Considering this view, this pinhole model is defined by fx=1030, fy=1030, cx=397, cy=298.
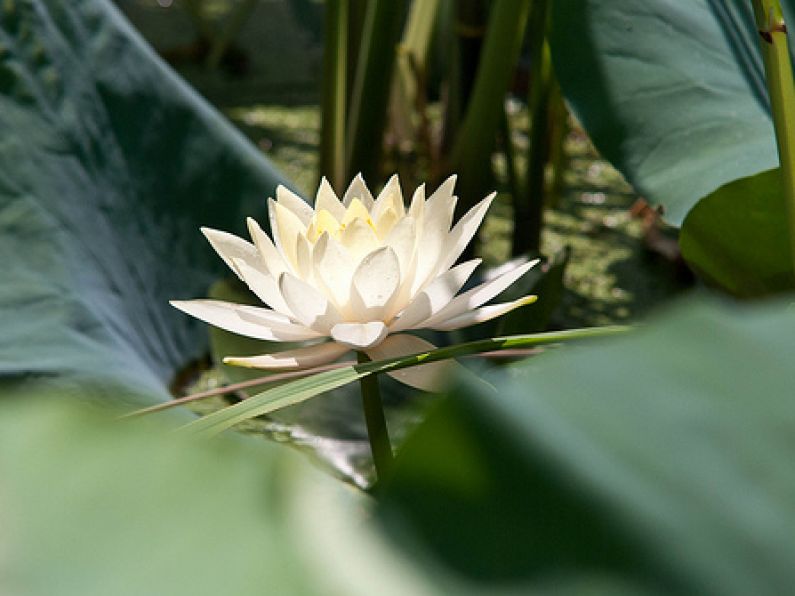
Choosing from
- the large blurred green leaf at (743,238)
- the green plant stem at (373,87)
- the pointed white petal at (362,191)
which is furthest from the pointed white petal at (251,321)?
the green plant stem at (373,87)

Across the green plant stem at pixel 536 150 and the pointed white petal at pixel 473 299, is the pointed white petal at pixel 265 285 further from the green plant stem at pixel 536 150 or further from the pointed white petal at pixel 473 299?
the green plant stem at pixel 536 150

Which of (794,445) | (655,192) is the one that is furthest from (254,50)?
(794,445)

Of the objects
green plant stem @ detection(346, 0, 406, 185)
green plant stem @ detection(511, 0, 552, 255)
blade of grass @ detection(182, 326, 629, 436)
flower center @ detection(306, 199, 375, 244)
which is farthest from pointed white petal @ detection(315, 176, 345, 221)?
green plant stem @ detection(511, 0, 552, 255)

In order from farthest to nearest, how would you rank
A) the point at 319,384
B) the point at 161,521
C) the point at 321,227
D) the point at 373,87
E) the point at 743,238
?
1. the point at 373,87
2. the point at 743,238
3. the point at 321,227
4. the point at 319,384
5. the point at 161,521

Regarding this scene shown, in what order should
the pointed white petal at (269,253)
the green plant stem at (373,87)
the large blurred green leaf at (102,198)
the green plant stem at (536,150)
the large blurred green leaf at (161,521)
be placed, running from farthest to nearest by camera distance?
the green plant stem at (536,150) → the green plant stem at (373,87) → the large blurred green leaf at (102,198) → the pointed white petal at (269,253) → the large blurred green leaf at (161,521)

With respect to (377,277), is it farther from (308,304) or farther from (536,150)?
(536,150)

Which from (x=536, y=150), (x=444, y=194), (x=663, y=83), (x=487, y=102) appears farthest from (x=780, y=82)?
(x=536, y=150)

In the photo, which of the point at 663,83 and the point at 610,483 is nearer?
the point at 610,483
